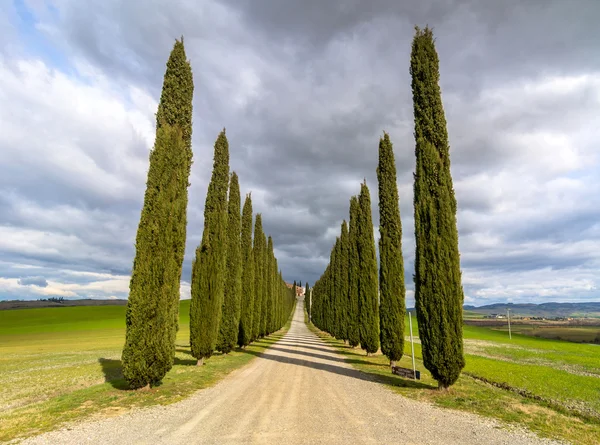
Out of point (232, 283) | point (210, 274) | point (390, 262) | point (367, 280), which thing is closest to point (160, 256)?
point (210, 274)

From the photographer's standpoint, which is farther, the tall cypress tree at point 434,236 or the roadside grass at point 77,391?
the tall cypress tree at point 434,236

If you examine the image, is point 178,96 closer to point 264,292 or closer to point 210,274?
point 210,274

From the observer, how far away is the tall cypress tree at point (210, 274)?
16.8 meters

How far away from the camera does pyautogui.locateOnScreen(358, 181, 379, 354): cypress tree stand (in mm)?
22453

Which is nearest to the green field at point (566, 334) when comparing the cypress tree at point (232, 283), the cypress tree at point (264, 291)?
the cypress tree at point (264, 291)

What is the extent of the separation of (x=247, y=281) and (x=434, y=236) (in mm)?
18322

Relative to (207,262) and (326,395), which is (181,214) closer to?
(207,262)

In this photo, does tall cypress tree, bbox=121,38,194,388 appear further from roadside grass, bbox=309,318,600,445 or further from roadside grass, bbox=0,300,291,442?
roadside grass, bbox=309,318,600,445

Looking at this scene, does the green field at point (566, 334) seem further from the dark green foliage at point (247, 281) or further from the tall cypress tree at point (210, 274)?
the tall cypress tree at point (210, 274)

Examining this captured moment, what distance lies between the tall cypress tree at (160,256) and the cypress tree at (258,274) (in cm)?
1874

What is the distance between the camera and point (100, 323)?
203ft

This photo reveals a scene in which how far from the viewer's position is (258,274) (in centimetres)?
3322

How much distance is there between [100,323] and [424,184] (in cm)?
6725

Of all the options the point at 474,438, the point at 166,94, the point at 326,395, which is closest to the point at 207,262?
the point at 166,94
